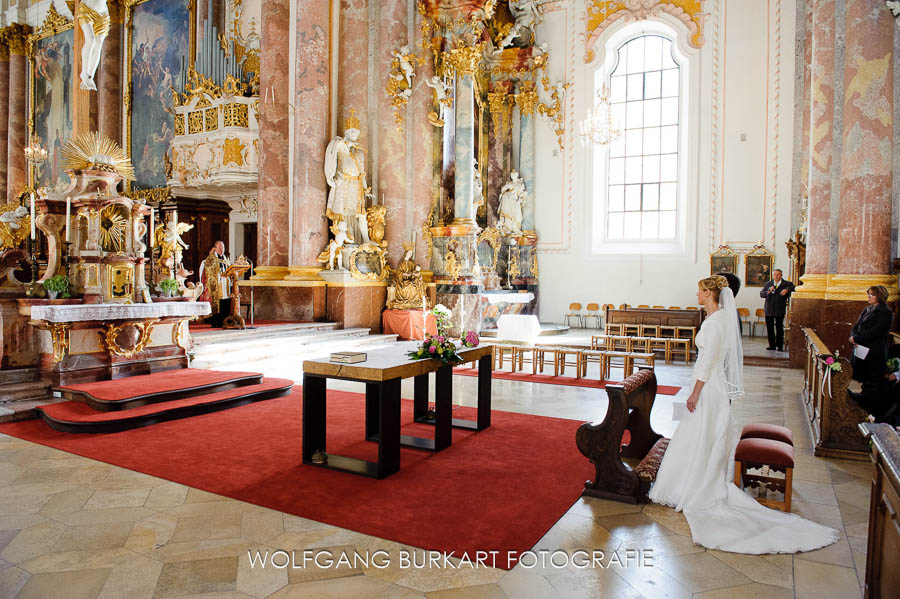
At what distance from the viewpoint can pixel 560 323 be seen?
17500 mm

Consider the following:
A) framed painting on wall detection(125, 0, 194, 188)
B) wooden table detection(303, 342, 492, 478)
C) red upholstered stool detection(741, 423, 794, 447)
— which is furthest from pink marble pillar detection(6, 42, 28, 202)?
red upholstered stool detection(741, 423, 794, 447)

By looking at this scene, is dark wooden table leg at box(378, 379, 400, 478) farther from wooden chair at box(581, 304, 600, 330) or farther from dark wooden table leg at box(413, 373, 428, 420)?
wooden chair at box(581, 304, 600, 330)

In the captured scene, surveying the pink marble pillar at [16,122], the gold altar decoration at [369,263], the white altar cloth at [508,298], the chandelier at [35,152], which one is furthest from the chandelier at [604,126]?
the pink marble pillar at [16,122]

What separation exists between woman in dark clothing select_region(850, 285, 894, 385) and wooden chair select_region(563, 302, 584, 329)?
1051cm

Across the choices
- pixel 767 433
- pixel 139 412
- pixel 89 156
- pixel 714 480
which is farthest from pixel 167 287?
pixel 767 433

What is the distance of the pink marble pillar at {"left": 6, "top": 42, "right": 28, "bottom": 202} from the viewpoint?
18969 millimetres

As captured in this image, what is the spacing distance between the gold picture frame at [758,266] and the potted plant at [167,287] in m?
13.3

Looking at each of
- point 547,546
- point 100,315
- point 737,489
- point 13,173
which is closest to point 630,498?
point 737,489

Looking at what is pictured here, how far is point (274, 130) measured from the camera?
40.6ft

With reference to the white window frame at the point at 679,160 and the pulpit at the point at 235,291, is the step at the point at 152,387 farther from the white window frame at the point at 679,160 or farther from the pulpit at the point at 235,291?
the white window frame at the point at 679,160

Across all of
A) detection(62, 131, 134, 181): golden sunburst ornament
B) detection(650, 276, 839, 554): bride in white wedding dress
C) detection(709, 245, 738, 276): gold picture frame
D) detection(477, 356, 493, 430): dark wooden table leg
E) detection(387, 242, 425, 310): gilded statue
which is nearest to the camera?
detection(650, 276, 839, 554): bride in white wedding dress

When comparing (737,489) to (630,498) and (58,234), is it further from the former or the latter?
(58,234)

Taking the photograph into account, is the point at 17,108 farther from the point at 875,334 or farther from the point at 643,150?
the point at 875,334

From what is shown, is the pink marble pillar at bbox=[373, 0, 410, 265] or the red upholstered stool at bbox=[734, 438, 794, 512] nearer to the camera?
the red upholstered stool at bbox=[734, 438, 794, 512]
